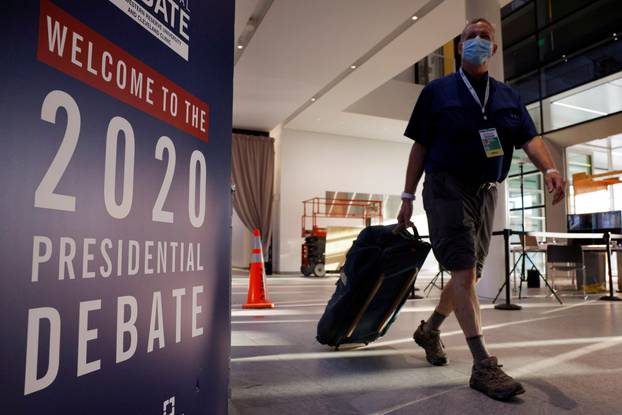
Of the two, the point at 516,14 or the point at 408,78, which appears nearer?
the point at 516,14

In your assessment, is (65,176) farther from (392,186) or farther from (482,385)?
(392,186)

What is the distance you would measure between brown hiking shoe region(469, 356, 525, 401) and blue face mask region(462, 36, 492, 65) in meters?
1.12

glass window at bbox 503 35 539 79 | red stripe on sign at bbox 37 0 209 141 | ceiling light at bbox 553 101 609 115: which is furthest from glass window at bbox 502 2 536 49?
red stripe on sign at bbox 37 0 209 141

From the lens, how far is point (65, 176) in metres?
0.62

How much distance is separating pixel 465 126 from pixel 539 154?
33 cm

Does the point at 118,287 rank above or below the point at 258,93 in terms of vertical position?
below

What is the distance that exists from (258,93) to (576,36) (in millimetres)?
6039

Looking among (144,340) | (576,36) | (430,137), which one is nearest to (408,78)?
(576,36)

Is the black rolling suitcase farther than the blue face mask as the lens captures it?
Yes

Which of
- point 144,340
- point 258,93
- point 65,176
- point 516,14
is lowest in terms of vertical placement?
point 144,340

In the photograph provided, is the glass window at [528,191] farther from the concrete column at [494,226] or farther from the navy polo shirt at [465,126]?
the navy polo shirt at [465,126]

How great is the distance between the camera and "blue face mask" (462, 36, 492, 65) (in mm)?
1739

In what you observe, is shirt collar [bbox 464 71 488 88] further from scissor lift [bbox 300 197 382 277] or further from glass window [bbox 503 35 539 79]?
glass window [bbox 503 35 539 79]

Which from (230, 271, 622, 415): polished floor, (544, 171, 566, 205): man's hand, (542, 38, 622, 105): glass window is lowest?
(230, 271, 622, 415): polished floor
